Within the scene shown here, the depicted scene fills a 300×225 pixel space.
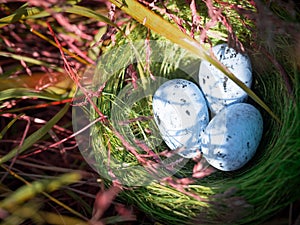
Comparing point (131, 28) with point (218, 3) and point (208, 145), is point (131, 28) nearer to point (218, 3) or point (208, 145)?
point (218, 3)

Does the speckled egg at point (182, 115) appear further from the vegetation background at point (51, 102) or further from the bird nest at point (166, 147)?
the vegetation background at point (51, 102)

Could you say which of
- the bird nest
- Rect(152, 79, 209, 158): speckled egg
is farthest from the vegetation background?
Rect(152, 79, 209, 158): speckled egg

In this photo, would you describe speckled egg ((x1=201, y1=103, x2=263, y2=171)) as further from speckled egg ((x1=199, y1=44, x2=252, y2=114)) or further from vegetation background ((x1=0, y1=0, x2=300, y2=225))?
vegetation background ((x1=0, y1=0, x2=300, y2=225))

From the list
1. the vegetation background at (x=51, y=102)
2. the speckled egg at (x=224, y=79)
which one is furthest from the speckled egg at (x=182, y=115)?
the vegetation background at (x=51, y=102)

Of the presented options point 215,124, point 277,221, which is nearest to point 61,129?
point 215,124

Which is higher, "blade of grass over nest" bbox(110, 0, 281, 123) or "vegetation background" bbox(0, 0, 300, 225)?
"blade of grass over nest" bbox(110, 0, 281, 123)

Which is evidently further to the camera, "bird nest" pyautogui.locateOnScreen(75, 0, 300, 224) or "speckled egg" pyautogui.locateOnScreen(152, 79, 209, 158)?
"speckled egg" pyautogui.locateOnScreen(152, 79, 209, 158)
